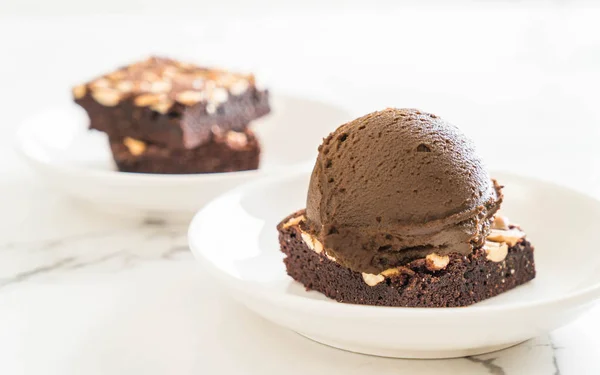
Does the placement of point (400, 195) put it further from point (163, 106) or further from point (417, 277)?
point (163, 106)

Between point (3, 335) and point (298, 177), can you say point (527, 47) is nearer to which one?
point (298, 177)

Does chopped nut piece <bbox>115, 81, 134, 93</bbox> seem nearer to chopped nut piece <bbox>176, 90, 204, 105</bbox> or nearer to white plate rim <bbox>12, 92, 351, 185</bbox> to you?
chopped nut piece <bbox>176, 90, 204, 105</bbox>

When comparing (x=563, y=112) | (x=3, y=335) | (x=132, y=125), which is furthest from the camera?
(x=563, y=112)

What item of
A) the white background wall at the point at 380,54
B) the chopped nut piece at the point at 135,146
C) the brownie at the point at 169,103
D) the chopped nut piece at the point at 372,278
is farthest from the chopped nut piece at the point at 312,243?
the white background wall at the point at 380,54

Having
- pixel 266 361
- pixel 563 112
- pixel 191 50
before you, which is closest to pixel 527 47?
pixel 563 112

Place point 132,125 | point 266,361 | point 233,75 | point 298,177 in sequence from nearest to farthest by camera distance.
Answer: point 266,361 < point 298,177 < point 132,125 < point 233,75

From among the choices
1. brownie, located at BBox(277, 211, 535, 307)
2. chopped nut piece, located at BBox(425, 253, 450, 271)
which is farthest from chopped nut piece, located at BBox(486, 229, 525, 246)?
chopped nut piece, located at BBox(425, 253, 450, 271)

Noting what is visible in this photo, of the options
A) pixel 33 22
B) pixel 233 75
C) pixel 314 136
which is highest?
pixel 233 75
